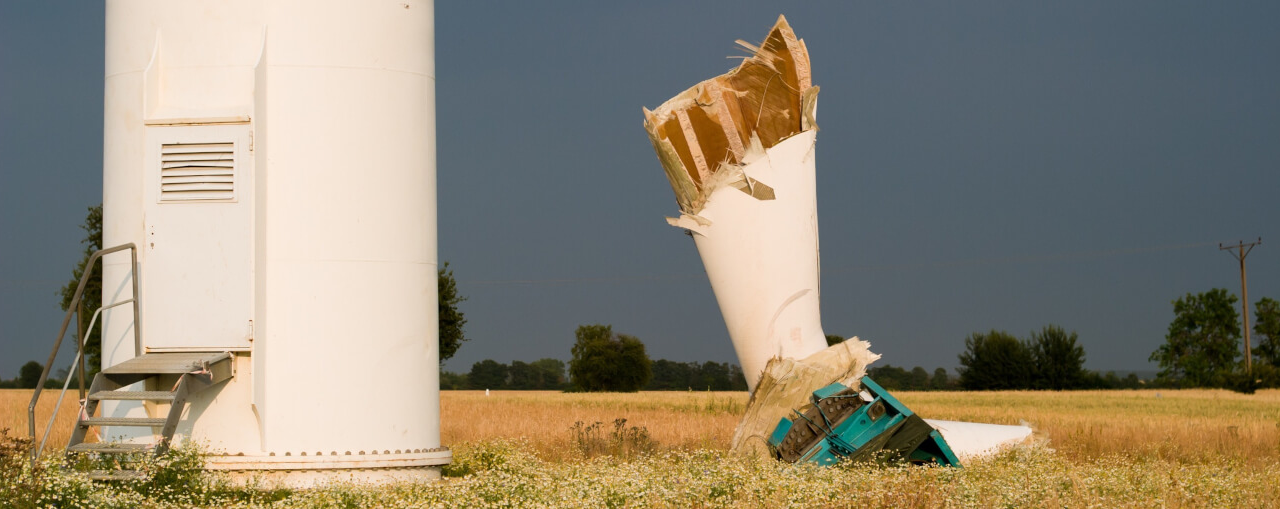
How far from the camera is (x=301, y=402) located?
11.3 m

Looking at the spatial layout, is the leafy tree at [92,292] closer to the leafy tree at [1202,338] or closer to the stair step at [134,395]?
the stair step at [134,395]

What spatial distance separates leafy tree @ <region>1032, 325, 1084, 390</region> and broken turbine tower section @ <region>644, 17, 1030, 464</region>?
264ft

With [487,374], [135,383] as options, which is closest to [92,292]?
[135,383]

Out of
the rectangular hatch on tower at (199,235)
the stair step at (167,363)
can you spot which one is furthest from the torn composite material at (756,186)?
the stair step at (167,363)

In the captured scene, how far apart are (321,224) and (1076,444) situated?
472 inches

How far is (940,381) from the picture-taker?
107312 mm

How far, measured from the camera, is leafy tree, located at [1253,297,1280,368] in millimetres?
98812

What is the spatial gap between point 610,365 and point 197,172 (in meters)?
69.7

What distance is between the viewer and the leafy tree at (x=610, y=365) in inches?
3179

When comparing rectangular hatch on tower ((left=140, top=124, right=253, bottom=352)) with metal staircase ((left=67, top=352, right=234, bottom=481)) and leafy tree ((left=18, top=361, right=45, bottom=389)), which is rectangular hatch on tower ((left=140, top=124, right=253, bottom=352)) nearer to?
metal staircase ((left=67, top=352, right=234, bottom=481))

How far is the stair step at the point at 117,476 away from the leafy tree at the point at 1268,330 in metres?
103

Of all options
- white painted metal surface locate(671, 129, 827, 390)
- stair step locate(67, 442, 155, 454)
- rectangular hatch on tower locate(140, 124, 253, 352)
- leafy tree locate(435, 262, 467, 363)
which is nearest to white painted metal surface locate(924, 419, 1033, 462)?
white painted metal surface locate(671, 129, 827, 390)

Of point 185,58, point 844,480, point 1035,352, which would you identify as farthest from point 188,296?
point 1035,352

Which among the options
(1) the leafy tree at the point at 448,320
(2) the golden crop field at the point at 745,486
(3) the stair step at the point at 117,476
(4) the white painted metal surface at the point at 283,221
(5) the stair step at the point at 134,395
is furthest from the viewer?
(1) the leafy tree at the point at 448,320
